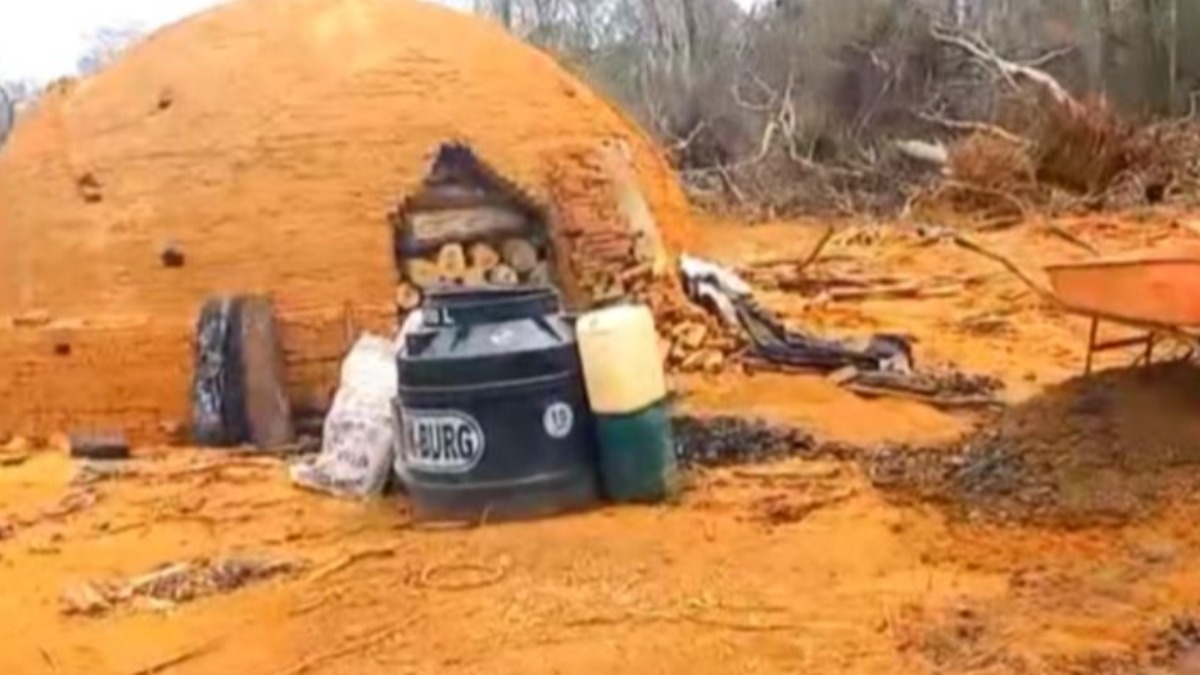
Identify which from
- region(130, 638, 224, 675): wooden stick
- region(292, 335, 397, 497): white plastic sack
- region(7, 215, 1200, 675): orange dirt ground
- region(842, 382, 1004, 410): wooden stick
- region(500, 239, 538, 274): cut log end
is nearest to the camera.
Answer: region(7, 215, 1200, 675): orange dirt ground

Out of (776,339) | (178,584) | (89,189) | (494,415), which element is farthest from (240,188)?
(178,584)

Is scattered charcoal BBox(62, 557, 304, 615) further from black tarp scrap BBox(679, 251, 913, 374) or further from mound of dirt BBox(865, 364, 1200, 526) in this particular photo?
black tarp scrap BBox(679, 251, 913, 374)

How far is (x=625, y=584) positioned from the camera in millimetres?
5562

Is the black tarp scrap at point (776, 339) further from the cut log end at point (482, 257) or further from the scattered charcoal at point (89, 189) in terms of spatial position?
the scattered charcoal at point (89, 189)

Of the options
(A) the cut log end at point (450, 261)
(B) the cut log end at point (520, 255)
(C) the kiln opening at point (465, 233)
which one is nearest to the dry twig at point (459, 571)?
(C) the kiln opening at point (465, 233)

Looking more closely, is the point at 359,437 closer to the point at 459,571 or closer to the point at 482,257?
the point at 459,571

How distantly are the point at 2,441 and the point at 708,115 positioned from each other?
595 inches

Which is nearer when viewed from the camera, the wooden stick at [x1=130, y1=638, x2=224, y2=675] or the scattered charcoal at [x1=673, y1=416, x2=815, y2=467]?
the wooden stick at [x1=130, y1=638, x2=224, y2=675]

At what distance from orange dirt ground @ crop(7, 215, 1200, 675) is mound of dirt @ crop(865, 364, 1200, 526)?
0.14m

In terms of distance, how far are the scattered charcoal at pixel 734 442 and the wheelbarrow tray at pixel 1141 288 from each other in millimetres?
1288

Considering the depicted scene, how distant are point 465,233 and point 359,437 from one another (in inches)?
81.6

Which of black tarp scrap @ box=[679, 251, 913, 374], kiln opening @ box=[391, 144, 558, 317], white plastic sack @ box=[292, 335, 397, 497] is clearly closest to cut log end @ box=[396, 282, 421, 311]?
kiln opening @ box=[391, 144, 558, 317]

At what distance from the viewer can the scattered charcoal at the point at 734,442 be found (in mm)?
7289

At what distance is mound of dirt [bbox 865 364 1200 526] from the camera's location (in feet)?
20.2
